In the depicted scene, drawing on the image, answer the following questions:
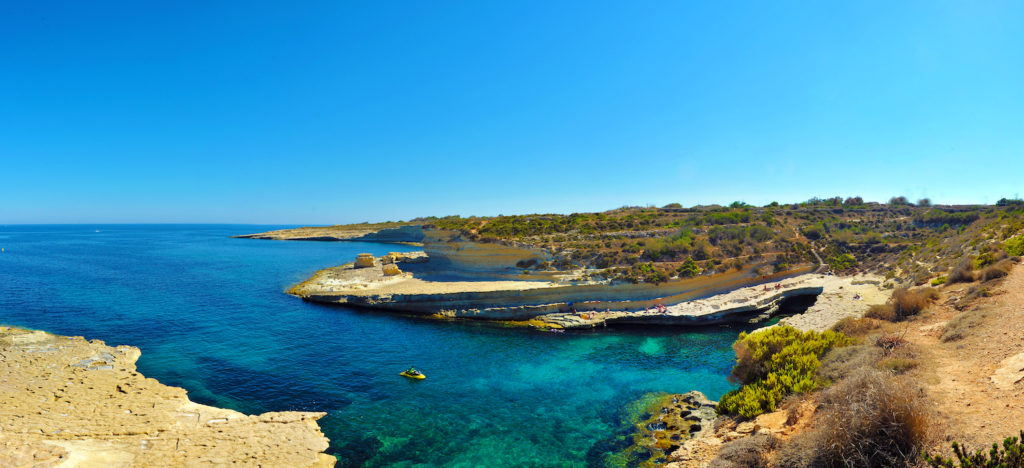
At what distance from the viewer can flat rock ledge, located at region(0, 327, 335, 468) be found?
29.2 ft

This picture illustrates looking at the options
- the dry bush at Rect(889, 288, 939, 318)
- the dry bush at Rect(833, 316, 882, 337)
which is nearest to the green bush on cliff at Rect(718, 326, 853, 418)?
the dry bush at Rect(833, 316, 882, 337)

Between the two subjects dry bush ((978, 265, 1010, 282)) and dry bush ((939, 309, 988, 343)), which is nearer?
dry bush ((939, 309, 988, 343))

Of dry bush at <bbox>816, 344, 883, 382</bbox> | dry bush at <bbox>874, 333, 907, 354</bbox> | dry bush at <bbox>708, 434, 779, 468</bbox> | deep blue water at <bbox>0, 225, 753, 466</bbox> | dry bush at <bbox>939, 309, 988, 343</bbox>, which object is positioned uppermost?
dry bush at <bbox>939, 309, 988, 343</bbox>

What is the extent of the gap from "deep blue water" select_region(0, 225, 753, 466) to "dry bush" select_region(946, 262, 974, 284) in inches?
380

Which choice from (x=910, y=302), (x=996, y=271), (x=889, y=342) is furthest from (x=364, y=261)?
(x=996, y=271)

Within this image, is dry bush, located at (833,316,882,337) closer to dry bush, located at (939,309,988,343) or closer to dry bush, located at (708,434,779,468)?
dry bush, located at (939,309,988,343)

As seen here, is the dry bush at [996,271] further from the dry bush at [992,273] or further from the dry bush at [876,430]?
the dry bush at [876,430]

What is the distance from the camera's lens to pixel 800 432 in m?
8.38

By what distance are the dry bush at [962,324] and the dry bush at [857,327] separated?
1960 millimetres

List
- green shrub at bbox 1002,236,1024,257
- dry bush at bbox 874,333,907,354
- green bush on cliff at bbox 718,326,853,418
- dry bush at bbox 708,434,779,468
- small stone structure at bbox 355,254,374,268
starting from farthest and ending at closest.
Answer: small stone structure at bbox 355,254,374,268, green shrub at bbox 1002,236,1024,257, dry bush at bbox 874,333,907,354, green bush on cliff at bbox 718,326,853,418, dry bush at bbox 708,434,779,468

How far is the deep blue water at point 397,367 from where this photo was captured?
12.0 metres

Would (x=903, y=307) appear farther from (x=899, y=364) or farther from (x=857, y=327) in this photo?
(x=899, y=364)

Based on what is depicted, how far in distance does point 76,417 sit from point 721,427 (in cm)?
1730

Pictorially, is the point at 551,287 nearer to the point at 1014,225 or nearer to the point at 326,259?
the point at 1014,225
